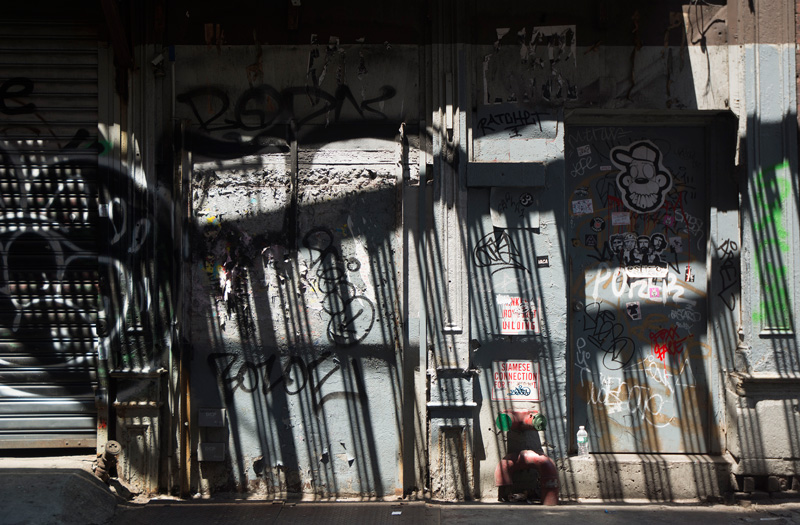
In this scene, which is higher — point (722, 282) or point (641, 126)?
point (641, 126)

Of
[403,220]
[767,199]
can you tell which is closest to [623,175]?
[767,199]

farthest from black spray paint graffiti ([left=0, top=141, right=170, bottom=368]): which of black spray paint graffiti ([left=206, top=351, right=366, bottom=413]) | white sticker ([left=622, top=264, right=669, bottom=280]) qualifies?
white sticker ([left=622, top=264, right=669, bottom=280])

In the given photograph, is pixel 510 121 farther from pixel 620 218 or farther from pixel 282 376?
pixel 282 376

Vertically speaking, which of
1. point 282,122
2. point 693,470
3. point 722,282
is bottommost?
point 693,470

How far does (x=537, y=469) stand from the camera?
5.18 meters

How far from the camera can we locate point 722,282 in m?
5.43

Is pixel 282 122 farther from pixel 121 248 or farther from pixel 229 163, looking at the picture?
pixel 121 248

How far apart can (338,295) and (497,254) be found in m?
1.40

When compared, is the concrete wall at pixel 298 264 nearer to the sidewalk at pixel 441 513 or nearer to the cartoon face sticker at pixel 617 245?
the sidewalk at pixel 441 513

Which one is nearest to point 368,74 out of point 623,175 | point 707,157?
point 623,175

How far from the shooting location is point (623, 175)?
5551 mm

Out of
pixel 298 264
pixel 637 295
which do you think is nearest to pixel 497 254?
pixel 637 295

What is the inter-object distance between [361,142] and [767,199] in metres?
3.43

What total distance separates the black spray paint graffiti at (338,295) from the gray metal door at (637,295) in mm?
1850
